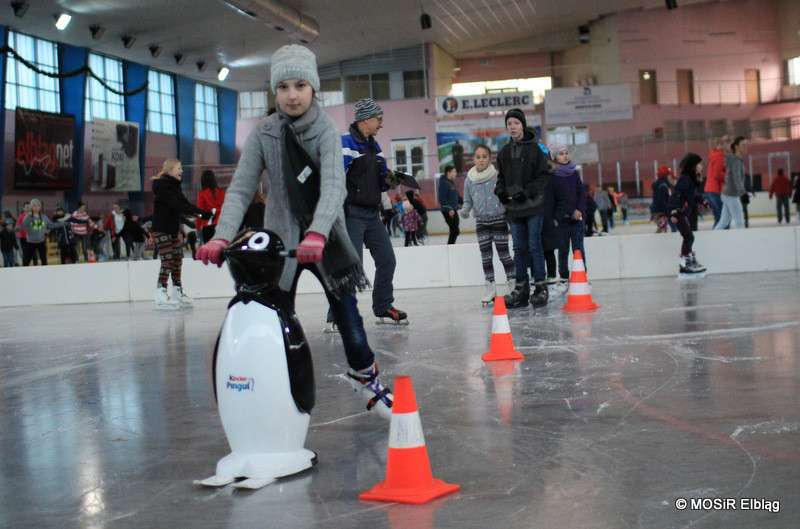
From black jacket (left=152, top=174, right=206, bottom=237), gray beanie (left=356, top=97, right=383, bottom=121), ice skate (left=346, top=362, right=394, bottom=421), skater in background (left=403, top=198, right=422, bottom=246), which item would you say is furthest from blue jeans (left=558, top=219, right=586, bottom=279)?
skater in background (left=403, top=198, right=422, bottom=246)

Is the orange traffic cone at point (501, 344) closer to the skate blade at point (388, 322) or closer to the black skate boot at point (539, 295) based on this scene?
the skate blade at point (388, 322)

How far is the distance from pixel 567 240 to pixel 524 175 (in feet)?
4.60

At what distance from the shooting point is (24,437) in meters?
3.20

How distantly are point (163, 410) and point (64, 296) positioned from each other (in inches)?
328

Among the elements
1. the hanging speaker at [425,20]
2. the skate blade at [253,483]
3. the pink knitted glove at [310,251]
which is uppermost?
the hanging speaker at [425,20]

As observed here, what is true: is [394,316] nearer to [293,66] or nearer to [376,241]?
[376,241]

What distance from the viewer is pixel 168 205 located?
8344 mm

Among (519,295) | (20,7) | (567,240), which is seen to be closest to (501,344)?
(519,295)

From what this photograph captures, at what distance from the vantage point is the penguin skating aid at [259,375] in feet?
7.93

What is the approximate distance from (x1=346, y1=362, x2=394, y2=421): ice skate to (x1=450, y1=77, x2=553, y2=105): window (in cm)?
2113

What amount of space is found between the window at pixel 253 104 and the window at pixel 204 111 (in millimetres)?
3353

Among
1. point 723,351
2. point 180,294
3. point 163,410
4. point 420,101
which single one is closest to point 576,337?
point 723,351

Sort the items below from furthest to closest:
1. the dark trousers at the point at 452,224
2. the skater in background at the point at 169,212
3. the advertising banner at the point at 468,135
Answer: the advertising banner at the point at 468,135, the dark trousers at the point at 452,224, the skater in background at the point at 169,212

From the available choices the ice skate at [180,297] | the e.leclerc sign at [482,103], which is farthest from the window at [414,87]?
the ice skate at [180,297]
